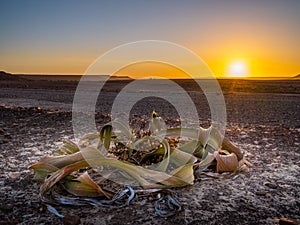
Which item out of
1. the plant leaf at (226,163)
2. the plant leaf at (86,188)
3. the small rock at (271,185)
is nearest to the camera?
the plant leaf at (86,188)

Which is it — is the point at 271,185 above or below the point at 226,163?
below

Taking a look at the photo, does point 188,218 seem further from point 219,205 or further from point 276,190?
point 276,190

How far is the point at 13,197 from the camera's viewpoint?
9.01 feet

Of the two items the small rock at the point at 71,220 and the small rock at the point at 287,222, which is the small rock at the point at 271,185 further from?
the small rock at the point at 71,220

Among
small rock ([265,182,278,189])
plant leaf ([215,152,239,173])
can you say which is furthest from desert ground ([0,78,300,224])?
plant leaf ([215,152,239,173])

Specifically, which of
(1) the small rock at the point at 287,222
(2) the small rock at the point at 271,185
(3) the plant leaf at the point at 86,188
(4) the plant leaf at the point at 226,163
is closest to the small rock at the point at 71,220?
(3) the plant leaf at the point at 86,188

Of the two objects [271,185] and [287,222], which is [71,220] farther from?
[271,185]

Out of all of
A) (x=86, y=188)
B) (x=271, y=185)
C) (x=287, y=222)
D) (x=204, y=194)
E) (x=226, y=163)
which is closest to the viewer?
(x=287, y=222)

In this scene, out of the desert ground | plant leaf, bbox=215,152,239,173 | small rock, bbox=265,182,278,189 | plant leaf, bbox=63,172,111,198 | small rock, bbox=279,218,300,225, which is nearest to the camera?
small rock, bbox=279,218,300,225

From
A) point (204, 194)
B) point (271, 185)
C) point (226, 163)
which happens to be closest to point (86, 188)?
point (204, 194)

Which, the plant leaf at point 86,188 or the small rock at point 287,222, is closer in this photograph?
the small rock at point 287,222

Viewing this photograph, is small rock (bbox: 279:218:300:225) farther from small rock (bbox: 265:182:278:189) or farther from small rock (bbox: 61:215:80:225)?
small rock (bbox: 61:215:80:225)

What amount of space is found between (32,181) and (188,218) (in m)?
1.60

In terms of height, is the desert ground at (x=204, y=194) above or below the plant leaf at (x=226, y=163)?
below
